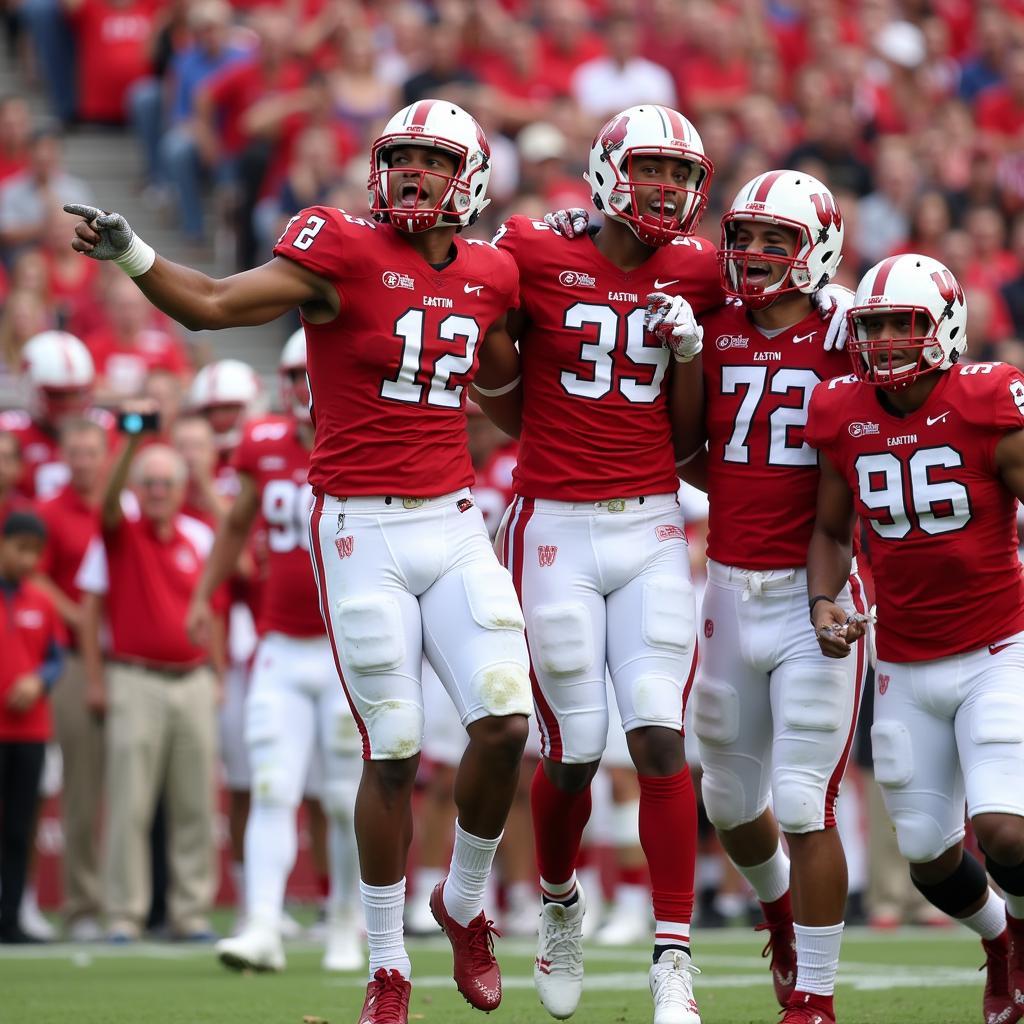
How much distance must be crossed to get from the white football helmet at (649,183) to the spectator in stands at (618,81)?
813 centimetres

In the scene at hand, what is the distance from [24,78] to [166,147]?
6.39 feet

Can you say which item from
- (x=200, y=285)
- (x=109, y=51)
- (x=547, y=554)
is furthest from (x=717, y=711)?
(x=109, y=51)

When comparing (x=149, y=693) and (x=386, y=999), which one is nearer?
(x=386, y=999)

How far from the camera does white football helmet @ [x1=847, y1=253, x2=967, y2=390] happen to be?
5871 millimetres

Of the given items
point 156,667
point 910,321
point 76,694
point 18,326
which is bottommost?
point 76,694

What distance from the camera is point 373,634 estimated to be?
5684mm

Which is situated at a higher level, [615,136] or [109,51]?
[109,51]

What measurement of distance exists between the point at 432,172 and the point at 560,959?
243 cm

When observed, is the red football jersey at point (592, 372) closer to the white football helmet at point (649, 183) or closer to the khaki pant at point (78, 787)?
the white football helmet at point (649, 183)

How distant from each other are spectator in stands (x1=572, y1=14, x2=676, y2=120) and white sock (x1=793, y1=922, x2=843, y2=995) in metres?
9.23

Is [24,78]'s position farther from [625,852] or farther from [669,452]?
[669,452]

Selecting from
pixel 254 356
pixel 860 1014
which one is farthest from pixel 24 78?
pixel 860 1014

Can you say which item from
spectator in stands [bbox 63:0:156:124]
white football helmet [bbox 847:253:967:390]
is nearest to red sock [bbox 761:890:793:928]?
white football helmet [bbox 847:253:967:390]

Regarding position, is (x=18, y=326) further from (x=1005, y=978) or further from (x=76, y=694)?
(x=1005, y=978)
